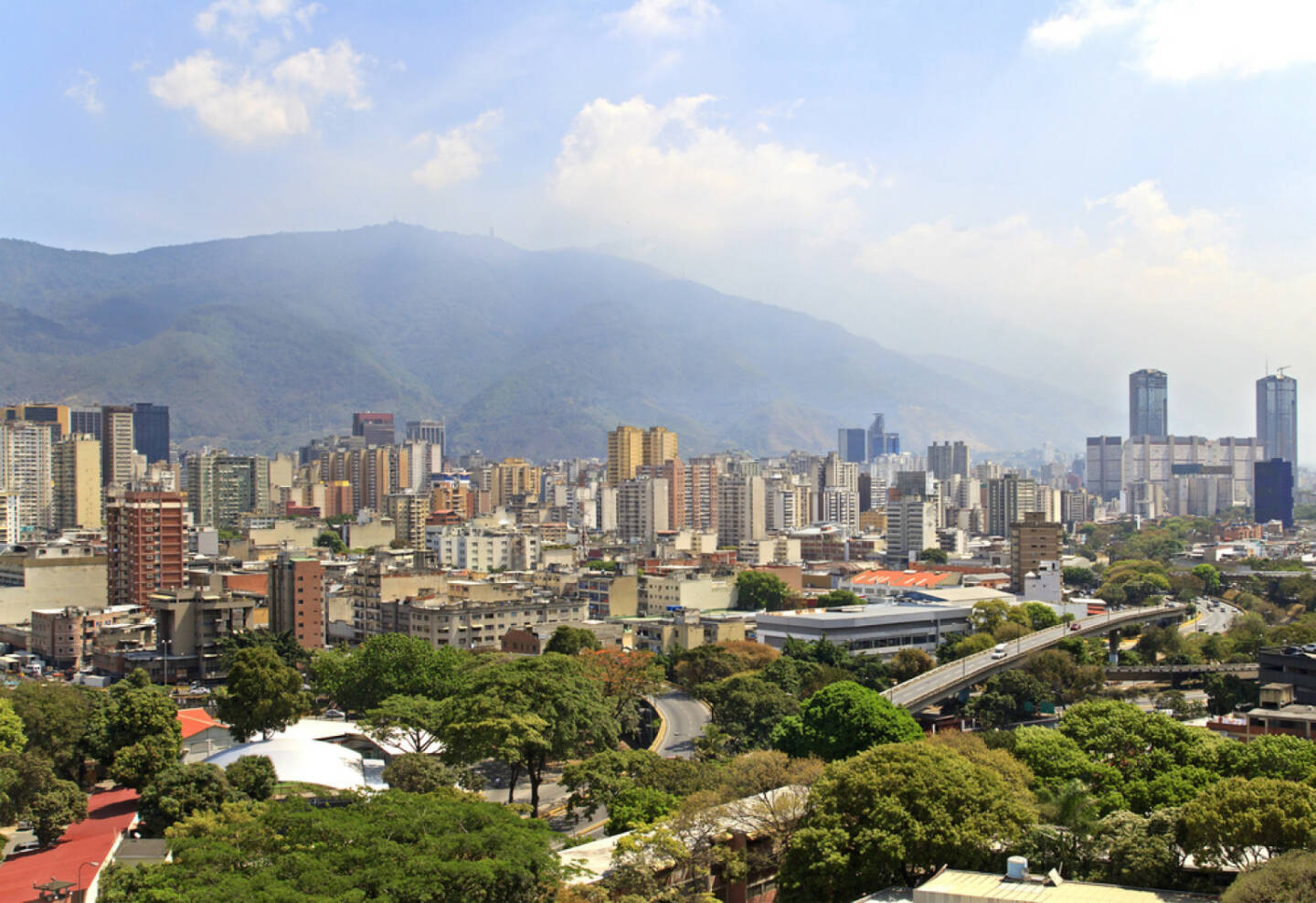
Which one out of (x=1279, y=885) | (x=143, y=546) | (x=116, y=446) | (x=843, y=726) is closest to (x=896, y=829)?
(x=1279, y=885)

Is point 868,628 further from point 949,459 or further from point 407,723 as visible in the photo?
point 949,459

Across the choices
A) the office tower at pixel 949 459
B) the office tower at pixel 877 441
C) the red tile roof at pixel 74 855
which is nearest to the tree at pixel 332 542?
the red tile roof at pixel 74 855

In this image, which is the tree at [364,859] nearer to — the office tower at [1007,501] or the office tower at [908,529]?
the office tower at [908,529]

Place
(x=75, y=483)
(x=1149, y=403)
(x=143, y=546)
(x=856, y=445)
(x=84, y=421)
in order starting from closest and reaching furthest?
(x=143, y=546), (x=75, y=483), (x=84, y=421), (x=1149, y=403), (x=856, y=445)

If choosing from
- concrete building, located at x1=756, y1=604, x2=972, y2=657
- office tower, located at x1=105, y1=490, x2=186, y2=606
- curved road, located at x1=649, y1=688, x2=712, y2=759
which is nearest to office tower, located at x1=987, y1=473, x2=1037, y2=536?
concrete building, located at x1=756, y1=604, x2=972, y2=657

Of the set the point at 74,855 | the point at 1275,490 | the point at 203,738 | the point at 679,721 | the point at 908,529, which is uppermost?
the point at 1275,490

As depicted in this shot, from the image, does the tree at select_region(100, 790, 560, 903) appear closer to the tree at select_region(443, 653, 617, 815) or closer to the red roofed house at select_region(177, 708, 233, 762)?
the tree at select_region(443, 653, 617, 815)

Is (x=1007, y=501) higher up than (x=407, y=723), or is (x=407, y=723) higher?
(x=1007, y=501)
